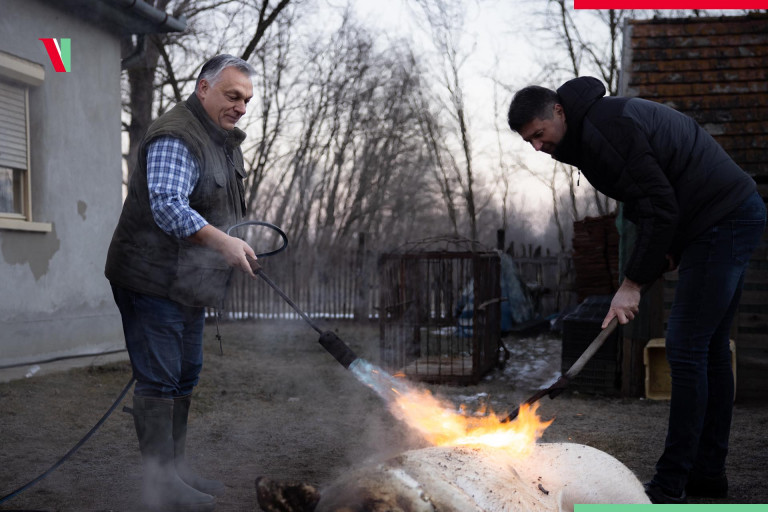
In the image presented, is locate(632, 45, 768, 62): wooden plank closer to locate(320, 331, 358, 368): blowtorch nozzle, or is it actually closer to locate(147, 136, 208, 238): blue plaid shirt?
locate(320, 331, 358, 368): blowtorch nozzle

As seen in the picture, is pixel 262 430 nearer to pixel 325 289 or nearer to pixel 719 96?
pixel 719 96

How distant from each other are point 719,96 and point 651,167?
4.66 m

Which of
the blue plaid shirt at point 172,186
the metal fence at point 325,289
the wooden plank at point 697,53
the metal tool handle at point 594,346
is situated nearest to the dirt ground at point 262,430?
the metal tool handle at point 594,346

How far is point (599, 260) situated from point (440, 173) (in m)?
11.9

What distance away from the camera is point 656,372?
6.24m

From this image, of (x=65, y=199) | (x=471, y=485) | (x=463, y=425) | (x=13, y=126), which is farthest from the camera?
(x=65, y=199)

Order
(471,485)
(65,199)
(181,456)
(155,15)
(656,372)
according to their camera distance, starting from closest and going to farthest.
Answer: (471,485), (181,456), (656,372), (65,199), (155,15)

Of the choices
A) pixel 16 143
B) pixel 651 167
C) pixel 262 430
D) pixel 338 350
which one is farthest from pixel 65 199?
pixel 651 167

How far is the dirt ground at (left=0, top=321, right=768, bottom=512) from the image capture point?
3260mm

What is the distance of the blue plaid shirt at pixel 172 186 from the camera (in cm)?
253

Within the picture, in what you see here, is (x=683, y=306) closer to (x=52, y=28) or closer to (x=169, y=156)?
(x=169, y=156)

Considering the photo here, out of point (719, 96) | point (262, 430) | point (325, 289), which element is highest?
point (719, 96)

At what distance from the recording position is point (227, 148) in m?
3.01

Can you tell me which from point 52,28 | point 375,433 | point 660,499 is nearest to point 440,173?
point 52,28
